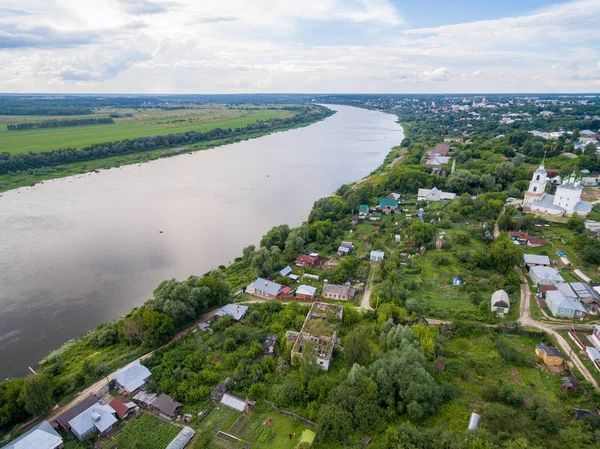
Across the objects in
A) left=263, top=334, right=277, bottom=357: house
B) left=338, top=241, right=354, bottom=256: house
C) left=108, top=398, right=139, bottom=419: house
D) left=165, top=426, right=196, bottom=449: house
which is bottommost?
left=108, top=398, right=139, bottom=419: house

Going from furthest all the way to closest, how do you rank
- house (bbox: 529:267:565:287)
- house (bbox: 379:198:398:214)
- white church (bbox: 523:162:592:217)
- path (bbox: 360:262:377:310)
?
house (bbox: 379:198:398:214) → white church (bbox: 523:162:592:217) → house (bbox: 529:267:565:287) → path (bbox: 360:262:377:310)

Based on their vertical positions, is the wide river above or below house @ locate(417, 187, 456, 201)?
below

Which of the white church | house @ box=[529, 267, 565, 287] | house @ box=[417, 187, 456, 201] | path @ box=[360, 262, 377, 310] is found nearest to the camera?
path @ box=[360, 262, 377, 310]

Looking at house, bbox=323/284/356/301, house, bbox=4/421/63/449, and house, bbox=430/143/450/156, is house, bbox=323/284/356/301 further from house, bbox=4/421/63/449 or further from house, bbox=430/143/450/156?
house, bbox=430/143/450/156

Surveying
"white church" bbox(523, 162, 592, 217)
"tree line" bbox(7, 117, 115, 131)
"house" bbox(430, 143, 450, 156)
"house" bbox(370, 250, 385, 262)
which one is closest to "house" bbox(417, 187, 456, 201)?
"white church" bbox(523, 162, 592, 217)

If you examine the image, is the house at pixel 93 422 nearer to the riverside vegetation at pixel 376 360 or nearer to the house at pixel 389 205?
the riverside vegetation at pixel 376 360

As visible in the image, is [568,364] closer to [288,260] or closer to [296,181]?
[288,260]
